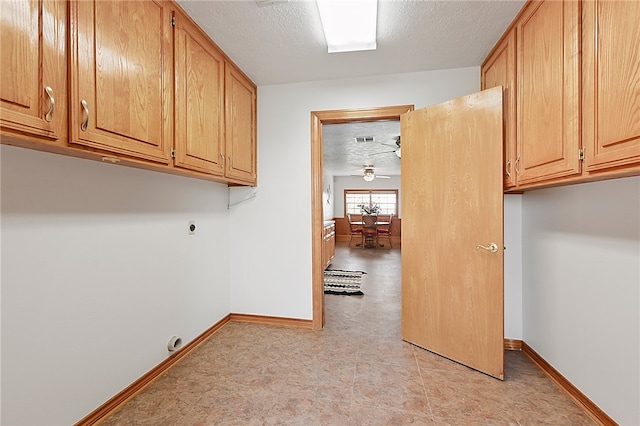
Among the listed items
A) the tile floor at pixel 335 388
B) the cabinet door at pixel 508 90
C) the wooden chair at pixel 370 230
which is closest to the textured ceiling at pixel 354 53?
the cabinet door at pixel 508 90

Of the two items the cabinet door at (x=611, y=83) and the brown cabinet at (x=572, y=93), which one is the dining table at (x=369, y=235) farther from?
the cabinet door at (x=611, y=83)

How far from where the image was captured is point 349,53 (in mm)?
2158

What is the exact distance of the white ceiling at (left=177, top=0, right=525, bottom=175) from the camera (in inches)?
66.5

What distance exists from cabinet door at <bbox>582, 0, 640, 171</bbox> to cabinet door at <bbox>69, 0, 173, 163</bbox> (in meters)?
2.04

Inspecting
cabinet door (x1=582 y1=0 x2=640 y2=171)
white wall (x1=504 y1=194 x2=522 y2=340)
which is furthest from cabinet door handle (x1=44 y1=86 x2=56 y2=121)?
white wall (x1=504 y1=194 x2=522 y2=340)

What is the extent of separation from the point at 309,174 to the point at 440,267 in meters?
1.43

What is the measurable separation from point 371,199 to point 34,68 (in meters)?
9.81

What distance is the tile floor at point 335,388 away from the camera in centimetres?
152

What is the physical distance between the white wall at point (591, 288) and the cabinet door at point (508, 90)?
1.14 feet

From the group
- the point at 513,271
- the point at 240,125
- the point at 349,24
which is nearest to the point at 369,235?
the point at 513,271

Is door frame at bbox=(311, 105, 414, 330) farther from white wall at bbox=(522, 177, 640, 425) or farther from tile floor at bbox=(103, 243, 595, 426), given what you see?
white wall at bbox=(522, 177, 640, 425)

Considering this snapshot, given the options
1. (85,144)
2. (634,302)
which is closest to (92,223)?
(85,144)

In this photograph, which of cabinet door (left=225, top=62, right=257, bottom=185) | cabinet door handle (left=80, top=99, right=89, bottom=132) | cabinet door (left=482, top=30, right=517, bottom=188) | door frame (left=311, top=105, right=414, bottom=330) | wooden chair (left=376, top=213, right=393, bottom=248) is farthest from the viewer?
wooden chair (left=376, top=213, right=393, bottom=248)

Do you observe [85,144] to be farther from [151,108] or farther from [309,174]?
[309,174]
